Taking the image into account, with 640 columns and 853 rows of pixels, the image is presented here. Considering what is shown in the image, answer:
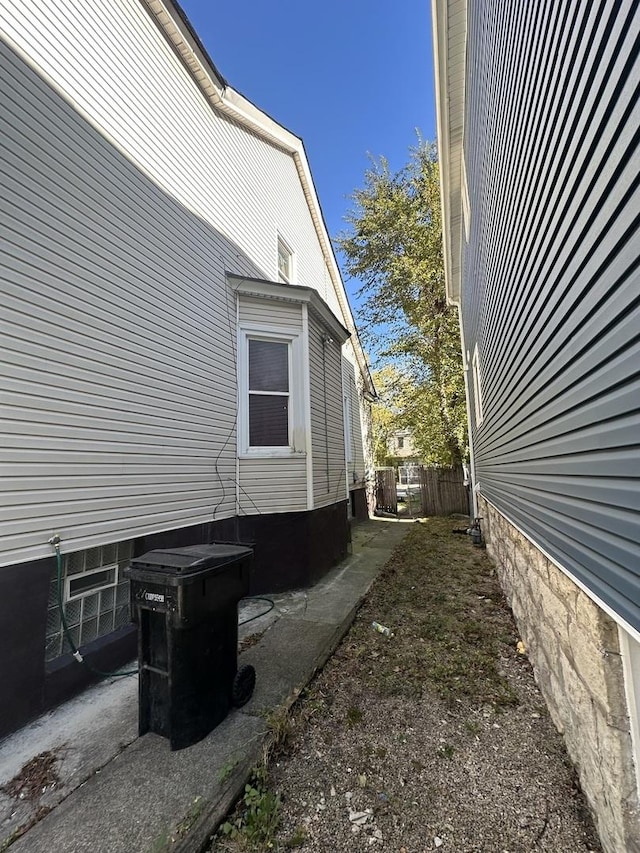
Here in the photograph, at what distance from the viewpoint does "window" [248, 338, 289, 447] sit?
5.87 meters

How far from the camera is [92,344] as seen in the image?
3.53 m

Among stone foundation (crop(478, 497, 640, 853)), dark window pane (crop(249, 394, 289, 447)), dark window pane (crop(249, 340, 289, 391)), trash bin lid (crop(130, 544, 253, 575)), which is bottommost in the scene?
stone foundation (crop(478, 497, 640, 853))

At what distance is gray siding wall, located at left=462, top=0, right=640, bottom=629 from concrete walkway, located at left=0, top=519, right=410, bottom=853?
→ 217cm

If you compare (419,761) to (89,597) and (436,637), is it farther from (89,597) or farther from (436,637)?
(89,597)

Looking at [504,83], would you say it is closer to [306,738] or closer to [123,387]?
[123,387]

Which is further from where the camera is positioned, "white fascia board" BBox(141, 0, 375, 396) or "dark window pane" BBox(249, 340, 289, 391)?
"dark window pane" BBox(249, 340, 289, 391)

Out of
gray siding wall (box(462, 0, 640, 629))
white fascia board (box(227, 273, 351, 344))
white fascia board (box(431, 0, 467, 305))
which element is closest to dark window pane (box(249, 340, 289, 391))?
white fascia board (box(227, 273, 351, 344))

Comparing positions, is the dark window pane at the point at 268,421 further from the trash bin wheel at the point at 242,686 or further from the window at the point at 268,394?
the trash bin wheel at the point at 242,686

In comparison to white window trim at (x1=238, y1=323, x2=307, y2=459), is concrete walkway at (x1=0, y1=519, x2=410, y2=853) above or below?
below

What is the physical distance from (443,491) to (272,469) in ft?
30.7

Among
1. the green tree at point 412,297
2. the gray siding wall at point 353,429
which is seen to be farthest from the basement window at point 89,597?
the green tree at point 412,297

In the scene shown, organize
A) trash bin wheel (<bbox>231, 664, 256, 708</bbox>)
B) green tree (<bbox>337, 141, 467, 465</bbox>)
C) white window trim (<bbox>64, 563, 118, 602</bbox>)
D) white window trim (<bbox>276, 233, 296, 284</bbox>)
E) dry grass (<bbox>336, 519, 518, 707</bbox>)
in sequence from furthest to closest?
green tree (<bbox>337, 141, 467, 465</bbox>), white window trim (<bbox>276, 233, 296, 284</bbox>), white window trim (<bbox>64, 563, 118, 602</bbox>), dry grass (<bbox>336, 519, 518, 707</bbox>), trash bin wheel (<bbox>231, 664, 256, 708</bbox>)

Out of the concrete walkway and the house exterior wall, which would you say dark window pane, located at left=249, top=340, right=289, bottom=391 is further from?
the concrete walkway

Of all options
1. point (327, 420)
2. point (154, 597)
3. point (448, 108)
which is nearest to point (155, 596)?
point (154, 597)
